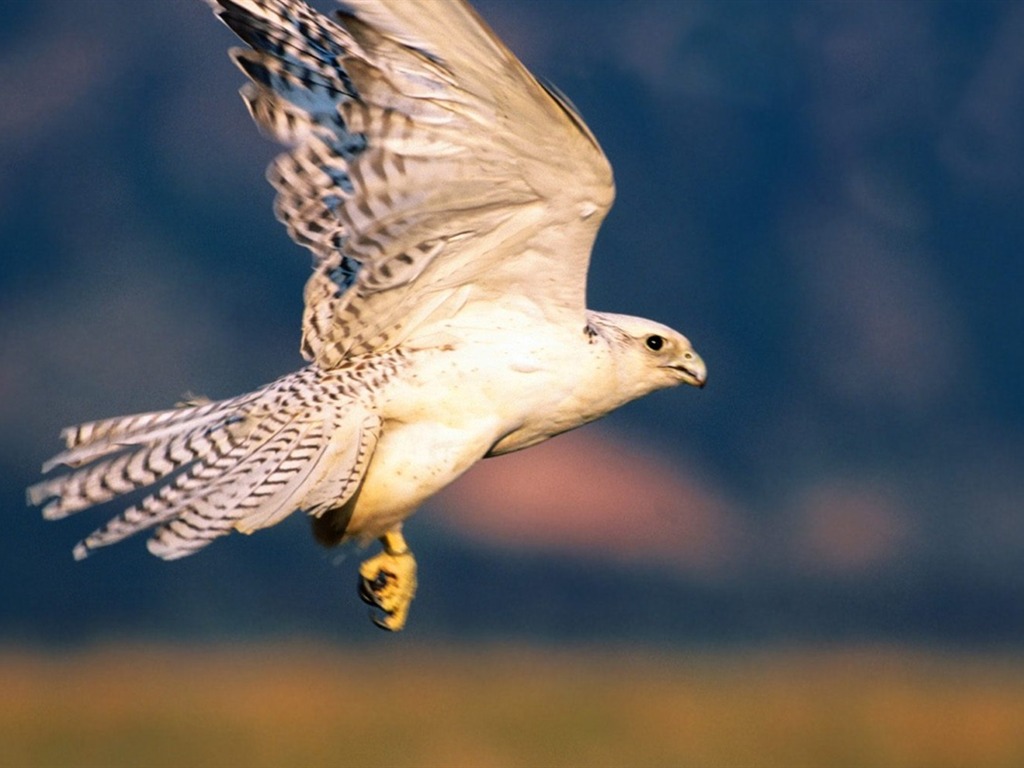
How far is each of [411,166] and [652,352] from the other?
1.16m

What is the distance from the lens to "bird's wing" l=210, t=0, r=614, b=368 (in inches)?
157

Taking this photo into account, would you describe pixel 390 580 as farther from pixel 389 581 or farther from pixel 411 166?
pixel 411 166

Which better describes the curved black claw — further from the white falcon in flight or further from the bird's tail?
the bird's tail

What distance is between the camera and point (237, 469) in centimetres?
459

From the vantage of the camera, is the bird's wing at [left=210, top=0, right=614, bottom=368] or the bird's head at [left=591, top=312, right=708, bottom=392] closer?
the bird's wing at [left=210, top=0, right=614, bottom=368]

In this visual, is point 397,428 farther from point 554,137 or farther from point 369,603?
point 554,137

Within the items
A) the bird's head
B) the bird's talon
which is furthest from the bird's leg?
the bird's head

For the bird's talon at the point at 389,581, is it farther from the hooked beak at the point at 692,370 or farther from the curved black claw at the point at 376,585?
the hooked beak at the point at 692,370

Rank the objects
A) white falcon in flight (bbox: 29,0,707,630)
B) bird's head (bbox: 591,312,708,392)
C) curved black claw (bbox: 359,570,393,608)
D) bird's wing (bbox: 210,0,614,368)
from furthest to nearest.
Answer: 1. curved black claw (bbox: 359,570,393,608)
2. bird's head (bbox: 591,312,708,392)
3. white falcon in flight (bbox: 29,0,707,630)
4. bird's wing (bbox: 210,0,614,368)

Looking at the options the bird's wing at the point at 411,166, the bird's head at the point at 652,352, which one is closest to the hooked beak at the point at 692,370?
the bird's head at the point at 652,352

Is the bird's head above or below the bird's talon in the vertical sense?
above

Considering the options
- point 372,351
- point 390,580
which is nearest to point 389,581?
point 390,580

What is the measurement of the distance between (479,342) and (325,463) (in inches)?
23.0

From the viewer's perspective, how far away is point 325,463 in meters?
4.58
